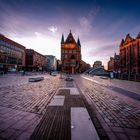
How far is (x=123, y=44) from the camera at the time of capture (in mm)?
68375

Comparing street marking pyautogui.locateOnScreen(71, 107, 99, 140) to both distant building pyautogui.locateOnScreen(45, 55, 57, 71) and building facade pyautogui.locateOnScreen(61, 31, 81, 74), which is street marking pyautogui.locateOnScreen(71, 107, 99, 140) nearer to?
building facade pyautogui.locateOnScreen(61, 31, 81, 74)

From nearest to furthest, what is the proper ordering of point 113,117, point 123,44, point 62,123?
point 62,123, point 113,117, point 123,44

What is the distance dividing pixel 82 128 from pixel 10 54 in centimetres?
6712

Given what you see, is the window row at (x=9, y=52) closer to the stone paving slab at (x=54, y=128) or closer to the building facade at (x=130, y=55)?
the stone paving slab at (x=54, y=128)

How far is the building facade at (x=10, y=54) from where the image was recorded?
5320 cm

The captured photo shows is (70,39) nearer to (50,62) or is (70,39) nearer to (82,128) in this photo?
(82,128)

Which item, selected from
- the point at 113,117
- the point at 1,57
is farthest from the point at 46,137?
the point at 1,57

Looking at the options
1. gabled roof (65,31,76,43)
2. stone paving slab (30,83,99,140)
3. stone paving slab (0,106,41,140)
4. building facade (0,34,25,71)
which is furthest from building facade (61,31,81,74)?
stone paving slab (30,83,99,140)

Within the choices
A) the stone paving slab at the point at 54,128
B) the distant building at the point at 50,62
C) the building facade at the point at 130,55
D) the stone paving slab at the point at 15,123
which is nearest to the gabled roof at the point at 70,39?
the building facade at the point at 130,55

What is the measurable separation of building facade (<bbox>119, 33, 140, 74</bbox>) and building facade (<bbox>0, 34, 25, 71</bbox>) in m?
64.1

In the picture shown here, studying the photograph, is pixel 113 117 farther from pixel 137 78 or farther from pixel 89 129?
pixel 137 78

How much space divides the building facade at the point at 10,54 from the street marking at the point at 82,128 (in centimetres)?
5591

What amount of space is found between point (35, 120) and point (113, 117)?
2801 mm

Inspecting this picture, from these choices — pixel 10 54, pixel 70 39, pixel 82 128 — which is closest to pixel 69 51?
pixel 70 39
